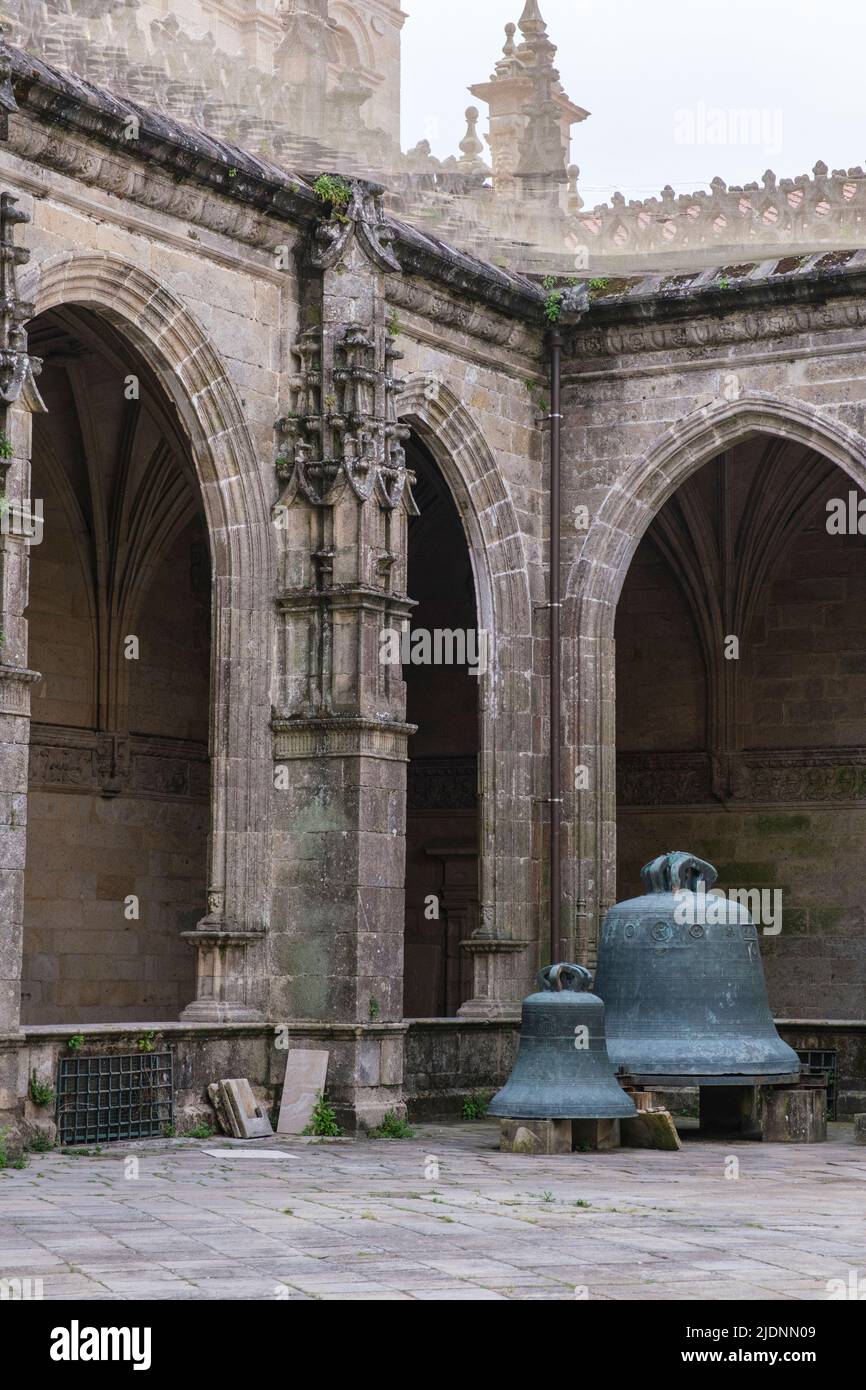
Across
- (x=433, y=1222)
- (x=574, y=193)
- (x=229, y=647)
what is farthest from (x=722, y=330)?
(x=433, y=1222)

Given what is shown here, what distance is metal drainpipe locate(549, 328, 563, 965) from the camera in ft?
54.2

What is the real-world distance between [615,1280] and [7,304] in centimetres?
683

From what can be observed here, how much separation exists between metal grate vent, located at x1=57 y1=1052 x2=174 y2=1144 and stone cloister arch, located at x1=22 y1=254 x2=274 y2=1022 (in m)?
0.71

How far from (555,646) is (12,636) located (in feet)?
20.0

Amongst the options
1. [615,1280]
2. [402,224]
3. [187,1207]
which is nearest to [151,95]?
[402,224]

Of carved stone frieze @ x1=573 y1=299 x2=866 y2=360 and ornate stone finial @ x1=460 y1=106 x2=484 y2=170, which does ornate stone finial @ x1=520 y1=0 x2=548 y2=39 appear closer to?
ornate stone finial @ x1=460 y1=106 x2=484 y2=170

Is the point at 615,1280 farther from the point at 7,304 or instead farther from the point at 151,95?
the point at 151,95

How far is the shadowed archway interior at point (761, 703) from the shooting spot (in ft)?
67.1

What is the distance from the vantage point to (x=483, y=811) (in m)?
16.4

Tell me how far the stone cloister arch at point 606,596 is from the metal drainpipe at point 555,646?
11cm

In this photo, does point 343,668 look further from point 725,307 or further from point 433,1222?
point 433,1222

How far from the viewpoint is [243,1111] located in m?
13.3

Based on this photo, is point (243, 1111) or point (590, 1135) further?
point (243, 1111)

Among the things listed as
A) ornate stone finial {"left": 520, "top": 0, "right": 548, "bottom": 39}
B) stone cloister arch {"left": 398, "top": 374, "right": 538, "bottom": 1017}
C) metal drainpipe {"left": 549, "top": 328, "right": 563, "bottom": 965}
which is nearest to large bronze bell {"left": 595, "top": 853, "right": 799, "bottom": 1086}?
stone cloister arch {"left": 398, "top": 374, "right": 538, "bottom": 1017}
